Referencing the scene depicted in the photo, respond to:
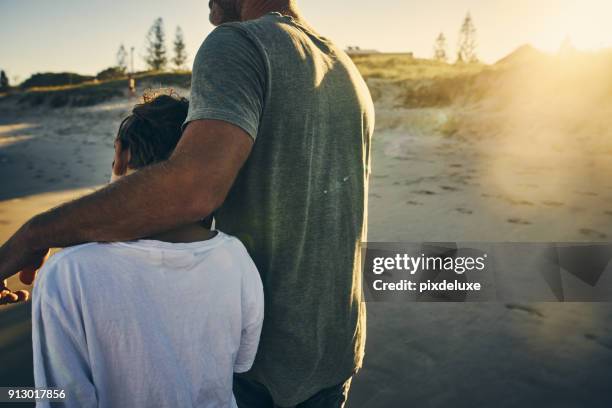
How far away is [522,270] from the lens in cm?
434

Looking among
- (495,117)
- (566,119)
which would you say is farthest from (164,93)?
(495,117)

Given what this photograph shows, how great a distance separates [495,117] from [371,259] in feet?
33.9

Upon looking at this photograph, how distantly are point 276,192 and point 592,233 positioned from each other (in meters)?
5.46

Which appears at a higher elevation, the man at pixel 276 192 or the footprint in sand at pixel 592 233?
the man at pixel 276 192

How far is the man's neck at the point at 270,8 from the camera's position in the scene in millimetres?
1197

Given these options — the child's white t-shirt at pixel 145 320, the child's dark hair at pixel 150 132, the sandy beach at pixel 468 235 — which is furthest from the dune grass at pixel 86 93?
the child's white t-shirt at pixel 145 320

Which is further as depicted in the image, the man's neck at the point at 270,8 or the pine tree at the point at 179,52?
the pine tree at the point at 179,52

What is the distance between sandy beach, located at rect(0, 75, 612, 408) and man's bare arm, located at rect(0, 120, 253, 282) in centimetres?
225

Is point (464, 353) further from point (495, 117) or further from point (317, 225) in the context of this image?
point (495, 117)

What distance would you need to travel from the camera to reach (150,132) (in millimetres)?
1084

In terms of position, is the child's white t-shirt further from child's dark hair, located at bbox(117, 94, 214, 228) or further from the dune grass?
the dune grass

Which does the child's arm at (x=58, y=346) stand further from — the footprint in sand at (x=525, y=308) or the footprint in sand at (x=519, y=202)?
the footprint in sand at (x=519, y=202)

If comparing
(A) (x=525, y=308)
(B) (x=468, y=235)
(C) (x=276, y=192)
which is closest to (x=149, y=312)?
(C) (x=276, y=192)

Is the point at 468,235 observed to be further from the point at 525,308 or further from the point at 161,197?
the point at 161,197
